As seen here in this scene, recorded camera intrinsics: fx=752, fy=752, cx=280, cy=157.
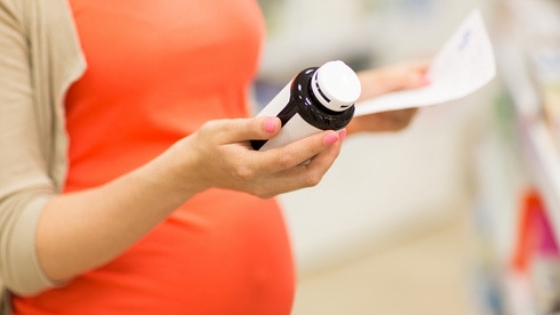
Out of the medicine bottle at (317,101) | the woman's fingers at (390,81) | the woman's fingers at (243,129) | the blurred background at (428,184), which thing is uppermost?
the medicine bottle at (317,101)

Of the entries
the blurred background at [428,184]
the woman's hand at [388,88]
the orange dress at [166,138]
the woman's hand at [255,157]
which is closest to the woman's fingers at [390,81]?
the woman's hand at [388,88]

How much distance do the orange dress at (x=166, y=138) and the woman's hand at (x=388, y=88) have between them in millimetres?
156

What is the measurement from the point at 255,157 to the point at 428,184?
1.73 meters

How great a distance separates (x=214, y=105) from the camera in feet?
2.98

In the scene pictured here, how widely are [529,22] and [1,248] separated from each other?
4.43ft

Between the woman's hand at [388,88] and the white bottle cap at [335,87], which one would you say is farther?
the woman's hand at [388,88]

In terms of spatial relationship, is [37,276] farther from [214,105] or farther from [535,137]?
[535,137]

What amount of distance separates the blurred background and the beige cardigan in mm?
1001

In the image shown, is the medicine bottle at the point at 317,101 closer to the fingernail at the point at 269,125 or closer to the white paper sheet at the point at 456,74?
the fingernail at the point at 269,125

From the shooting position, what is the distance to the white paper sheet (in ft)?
2.66

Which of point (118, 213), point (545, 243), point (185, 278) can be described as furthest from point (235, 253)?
point (545, 243)

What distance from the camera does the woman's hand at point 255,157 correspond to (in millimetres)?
655

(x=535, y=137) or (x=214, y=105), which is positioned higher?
(x=214, y=105)

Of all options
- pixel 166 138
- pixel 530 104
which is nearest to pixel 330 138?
pixel 166 138
